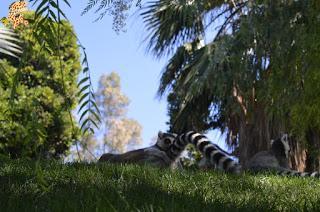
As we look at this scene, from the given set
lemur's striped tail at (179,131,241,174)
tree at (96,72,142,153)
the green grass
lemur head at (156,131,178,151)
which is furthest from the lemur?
tree at (96,72,142,153)

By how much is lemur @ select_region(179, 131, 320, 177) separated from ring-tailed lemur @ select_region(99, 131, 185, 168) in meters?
0.31

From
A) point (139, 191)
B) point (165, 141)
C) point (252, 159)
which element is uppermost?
point (165, 141)

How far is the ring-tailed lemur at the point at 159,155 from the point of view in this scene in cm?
1116

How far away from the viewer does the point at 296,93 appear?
1002cm

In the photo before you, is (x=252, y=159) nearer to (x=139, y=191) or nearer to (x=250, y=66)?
(x=250, y=66)

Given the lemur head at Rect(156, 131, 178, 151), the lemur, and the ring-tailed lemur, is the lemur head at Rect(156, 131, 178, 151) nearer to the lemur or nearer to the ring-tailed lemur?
the ring-tailed lemur

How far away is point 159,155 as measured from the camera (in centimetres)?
1135

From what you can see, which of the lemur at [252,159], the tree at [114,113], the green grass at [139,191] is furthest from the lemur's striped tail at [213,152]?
the tree at [114,113]

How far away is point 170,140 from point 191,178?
6.65 m

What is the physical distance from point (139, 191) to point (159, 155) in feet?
23.3

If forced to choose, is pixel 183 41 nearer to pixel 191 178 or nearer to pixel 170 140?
pixel 170 140

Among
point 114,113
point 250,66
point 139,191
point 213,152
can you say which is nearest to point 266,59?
point 250,66

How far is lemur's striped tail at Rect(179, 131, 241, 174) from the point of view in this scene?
987 cm

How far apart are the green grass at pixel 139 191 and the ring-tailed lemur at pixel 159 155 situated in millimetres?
5017
